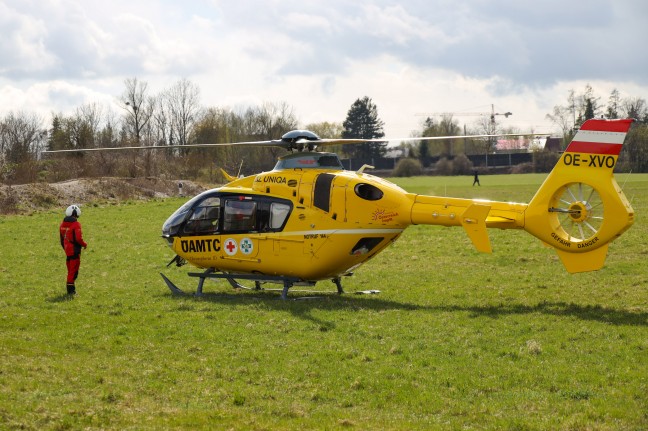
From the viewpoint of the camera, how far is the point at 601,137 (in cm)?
1580

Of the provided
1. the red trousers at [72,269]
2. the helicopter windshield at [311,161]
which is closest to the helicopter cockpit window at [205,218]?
the helicopter windshield at [311,161]

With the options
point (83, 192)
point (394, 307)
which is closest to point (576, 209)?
point (394, 307)

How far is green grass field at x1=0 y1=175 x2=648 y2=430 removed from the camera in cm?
991

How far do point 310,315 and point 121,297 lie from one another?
5.39m

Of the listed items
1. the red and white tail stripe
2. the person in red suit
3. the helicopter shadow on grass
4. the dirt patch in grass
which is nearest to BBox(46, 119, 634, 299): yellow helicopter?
the red and white tail stripe

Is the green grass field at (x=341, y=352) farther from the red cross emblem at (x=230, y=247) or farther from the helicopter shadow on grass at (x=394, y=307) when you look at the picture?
the red cross emblem at (x=230, y=247)

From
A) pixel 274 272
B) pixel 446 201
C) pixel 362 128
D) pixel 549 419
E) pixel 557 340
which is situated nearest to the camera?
pixel 549 419

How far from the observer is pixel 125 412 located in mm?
9961

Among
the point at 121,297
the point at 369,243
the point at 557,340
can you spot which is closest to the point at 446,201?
the point at 369,243

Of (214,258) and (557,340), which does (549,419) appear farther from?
(214,258)

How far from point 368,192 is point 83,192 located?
37.0 m

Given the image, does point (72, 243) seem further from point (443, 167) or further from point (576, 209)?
point (443, 167)

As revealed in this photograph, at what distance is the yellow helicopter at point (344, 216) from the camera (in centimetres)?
1595

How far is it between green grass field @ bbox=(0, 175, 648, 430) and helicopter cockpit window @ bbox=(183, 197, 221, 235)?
5.47 ft
